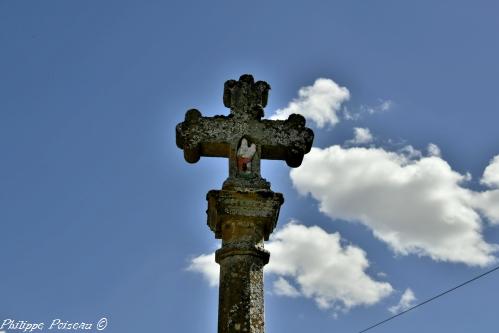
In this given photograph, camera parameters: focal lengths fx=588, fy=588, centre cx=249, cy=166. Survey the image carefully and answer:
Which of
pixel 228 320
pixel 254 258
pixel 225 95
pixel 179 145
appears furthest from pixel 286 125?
pixel 228 320

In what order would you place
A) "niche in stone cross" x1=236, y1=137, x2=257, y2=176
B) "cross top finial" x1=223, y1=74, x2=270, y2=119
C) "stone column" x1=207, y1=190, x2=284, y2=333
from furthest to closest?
1. "cross top finial" x1=223, y1=74, x2=270, y2=119
2. "niche in stone cross" x1=236, y1=137, x2=257, y2=176
3. "stone column" x1=207, y1=190, x2=284, y2=333

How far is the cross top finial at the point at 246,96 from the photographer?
636 centimetres

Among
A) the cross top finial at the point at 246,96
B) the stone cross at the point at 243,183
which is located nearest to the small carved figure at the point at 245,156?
the stone cross at the point at 243,183

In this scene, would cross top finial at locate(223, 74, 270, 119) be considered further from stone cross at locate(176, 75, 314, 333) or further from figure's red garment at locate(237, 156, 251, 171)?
figure's red garment at locate(237, 156, 251, 171)

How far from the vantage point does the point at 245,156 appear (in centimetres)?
609

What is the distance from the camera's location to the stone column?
5.23 meters

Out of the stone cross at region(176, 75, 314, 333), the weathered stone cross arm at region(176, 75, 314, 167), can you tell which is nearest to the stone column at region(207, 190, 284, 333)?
the stone cross at region(176, 75, 314, 333)

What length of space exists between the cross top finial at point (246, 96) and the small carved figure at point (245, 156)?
1.21 feet

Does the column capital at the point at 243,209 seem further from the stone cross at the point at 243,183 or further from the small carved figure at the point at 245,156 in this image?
the small carved figure at the point at 245,156

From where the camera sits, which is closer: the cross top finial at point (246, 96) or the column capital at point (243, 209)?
the column capital at point (243, 209)

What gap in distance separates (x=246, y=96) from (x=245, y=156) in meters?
0.75

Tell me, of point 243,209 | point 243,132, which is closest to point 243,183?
point 243,209

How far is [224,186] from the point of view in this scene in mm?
5770

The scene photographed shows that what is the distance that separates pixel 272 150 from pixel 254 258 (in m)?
1.29
